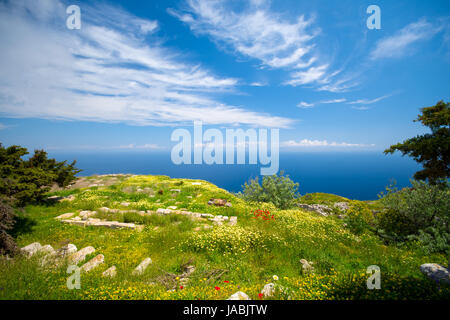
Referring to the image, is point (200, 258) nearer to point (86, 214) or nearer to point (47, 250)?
point (47, 250)

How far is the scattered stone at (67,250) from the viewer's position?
265 inches

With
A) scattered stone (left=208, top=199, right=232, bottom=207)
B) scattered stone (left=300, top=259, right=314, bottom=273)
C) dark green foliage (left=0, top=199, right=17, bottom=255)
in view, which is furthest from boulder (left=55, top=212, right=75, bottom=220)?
scattered stone (left=300, top=259, right=314, bottom=273)

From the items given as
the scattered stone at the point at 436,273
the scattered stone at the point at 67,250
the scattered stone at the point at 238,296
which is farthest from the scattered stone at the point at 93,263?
the scattered stone at the point at 436,273

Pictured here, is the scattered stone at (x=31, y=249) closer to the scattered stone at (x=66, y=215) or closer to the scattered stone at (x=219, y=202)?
the scattered stone at (x=66, y=215)

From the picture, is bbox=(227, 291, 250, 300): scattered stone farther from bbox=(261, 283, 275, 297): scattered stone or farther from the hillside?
bbox=(261, 283, 275, 297): scattered stone

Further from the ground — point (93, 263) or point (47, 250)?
point (47, 250)

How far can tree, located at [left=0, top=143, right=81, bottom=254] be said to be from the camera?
20.6 feet

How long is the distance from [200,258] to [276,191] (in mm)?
12587

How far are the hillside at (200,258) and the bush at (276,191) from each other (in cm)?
541

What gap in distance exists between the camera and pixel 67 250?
6973mm

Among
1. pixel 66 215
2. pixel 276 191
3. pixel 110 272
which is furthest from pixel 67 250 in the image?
pixel 276 191

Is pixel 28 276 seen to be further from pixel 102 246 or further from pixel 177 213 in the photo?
pixel 177 213

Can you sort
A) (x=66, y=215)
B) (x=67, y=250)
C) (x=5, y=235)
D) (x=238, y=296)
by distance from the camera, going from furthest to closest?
(x=66, y=215) → (x=67, y=250) → (x=5, y=235) → (x=238, y=296)
